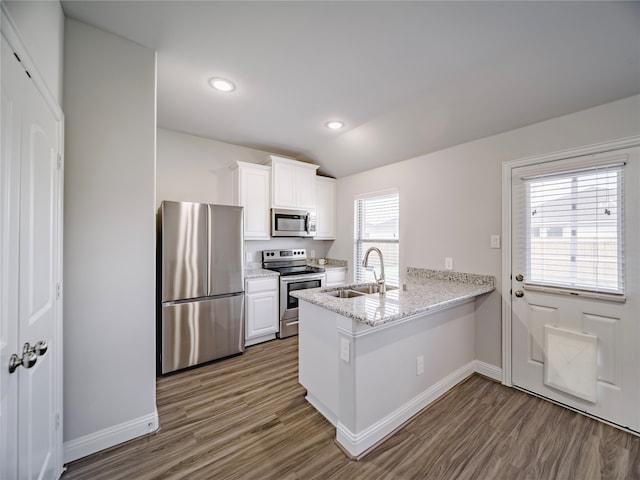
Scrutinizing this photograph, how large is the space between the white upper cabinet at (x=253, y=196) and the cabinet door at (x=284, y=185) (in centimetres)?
10

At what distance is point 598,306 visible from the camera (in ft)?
6.51

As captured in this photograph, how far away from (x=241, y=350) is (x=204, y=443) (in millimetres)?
1278

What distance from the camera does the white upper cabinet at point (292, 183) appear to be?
3.62m

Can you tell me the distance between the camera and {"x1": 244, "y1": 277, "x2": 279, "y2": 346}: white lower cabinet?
318 centimetres

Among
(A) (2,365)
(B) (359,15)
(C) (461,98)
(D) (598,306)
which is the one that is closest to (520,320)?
(D) (598,306)

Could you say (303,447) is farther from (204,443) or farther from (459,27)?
(459,27)

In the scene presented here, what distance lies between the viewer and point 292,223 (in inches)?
150

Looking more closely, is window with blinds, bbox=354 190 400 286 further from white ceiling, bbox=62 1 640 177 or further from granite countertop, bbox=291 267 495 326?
white ceiling, bbox=62 1 640 177

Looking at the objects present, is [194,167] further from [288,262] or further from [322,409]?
[322,409]

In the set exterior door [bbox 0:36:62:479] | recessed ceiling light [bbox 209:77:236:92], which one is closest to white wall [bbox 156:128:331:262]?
recessed ceiling light [bbox 209:77:236:92]

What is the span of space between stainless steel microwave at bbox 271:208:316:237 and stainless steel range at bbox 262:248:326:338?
413mm

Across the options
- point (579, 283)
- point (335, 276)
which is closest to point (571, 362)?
point (579, 283)

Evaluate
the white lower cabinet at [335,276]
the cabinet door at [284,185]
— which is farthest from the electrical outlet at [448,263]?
the cabinet door at [284,185]

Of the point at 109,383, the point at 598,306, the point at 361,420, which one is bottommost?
the point at 361,420
